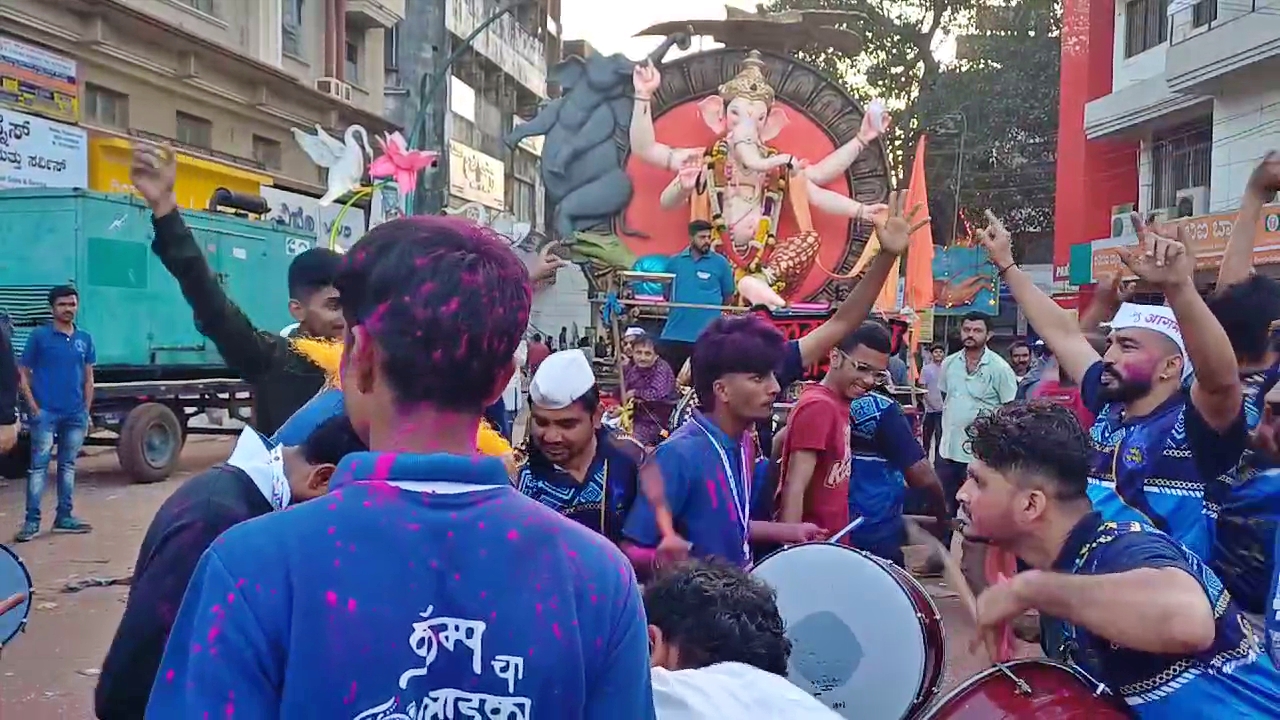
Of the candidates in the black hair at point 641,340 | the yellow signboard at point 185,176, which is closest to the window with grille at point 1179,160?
the black hair at point 641,340

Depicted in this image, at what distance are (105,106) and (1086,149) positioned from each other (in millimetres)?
18050

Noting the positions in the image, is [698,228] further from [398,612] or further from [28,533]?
[398,612]

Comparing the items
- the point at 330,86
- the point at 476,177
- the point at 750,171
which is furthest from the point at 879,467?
the point at 476,177

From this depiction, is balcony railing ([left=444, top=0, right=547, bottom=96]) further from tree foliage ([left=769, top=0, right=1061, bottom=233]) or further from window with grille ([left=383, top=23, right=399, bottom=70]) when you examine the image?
tree foliage ([left=769, top=0, right=1061, bottom=233])

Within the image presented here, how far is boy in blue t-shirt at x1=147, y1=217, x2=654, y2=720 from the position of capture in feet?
4.11

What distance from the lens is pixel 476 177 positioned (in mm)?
39125

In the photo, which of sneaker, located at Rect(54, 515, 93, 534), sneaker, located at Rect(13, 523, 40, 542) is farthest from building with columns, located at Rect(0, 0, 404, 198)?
sneaker, located at Rect(13, 523, 40, 542)

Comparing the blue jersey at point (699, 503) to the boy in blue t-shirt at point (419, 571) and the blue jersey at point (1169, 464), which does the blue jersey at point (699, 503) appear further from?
the boy in blue t-shirt at point (419, 571)

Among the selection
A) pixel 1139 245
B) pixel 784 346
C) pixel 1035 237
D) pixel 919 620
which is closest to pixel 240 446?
pixel 919 620

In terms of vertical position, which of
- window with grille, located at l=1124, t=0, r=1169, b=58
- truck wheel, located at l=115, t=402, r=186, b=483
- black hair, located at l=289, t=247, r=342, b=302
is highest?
window with grille, located at l=1124, t=0, r=1169, b=58

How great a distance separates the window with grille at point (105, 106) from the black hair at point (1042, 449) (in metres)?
17.5

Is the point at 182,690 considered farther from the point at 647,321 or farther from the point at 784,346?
the point at 647,321

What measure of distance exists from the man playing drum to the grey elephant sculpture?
59.9 ft

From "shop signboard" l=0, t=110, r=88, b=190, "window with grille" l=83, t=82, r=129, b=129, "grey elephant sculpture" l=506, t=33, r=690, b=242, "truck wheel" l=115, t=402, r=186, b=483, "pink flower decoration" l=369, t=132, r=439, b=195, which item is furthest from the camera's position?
"grey elephant sculpture" l=506, t=33, r=690, b=242
